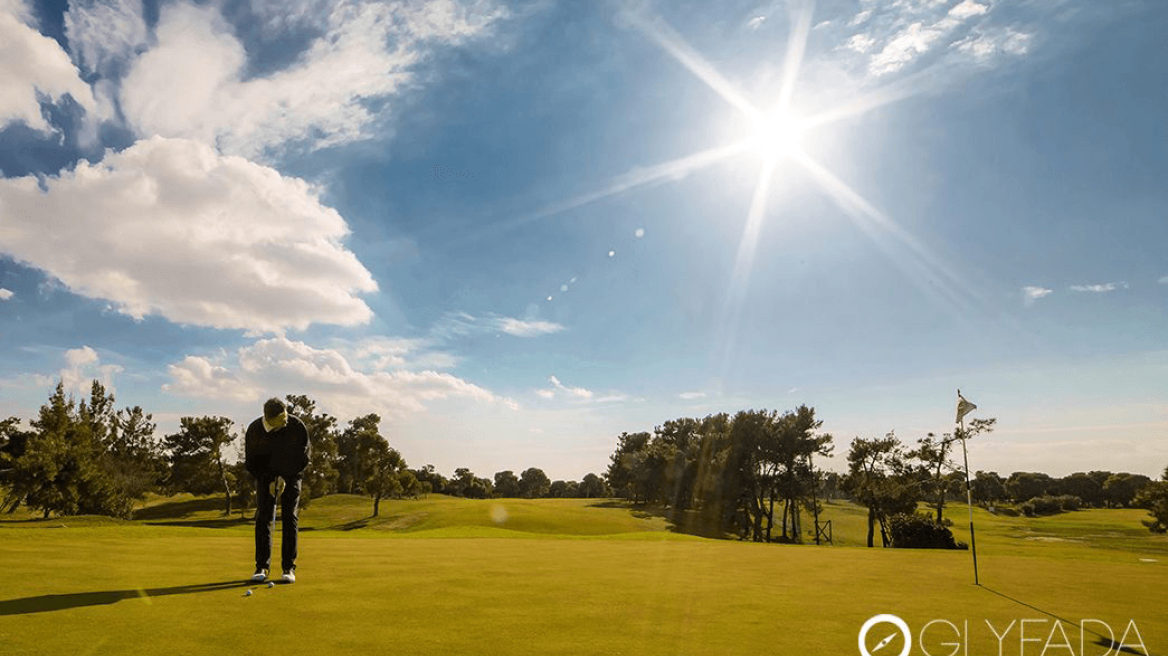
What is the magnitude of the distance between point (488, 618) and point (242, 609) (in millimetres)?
2472

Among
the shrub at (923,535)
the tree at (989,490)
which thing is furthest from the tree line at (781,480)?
the tree at (989,490)

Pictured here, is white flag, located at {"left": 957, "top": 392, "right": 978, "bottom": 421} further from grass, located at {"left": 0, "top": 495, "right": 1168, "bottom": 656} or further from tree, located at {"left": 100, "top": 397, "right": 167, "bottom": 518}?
tree, located at {"left": 100, "top": 397, "right": 167, "bottom": 518}

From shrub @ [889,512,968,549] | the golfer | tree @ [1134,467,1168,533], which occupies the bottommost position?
tree @ [1134,467,1168,533]

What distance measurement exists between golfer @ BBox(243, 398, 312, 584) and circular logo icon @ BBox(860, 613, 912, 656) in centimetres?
718

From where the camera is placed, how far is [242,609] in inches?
232

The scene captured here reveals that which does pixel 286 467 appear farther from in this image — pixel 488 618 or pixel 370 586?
pixel 488 618

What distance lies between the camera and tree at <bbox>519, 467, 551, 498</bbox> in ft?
570

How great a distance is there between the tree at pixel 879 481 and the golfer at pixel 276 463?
71999 mm

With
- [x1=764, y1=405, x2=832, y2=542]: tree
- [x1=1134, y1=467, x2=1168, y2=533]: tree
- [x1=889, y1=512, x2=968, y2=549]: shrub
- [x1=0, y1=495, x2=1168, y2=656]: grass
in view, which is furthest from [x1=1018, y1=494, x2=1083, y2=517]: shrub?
[x1=0, y1=495, x2=1168, y2=656]: grass

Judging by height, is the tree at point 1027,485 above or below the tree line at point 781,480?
below

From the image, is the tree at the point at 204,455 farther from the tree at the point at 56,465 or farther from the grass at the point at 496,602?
the grass at the point at 496,602

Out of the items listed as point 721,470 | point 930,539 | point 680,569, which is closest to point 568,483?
point 721,470

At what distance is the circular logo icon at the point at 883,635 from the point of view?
5.46m

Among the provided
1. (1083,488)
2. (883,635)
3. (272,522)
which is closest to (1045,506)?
(1083,488)
